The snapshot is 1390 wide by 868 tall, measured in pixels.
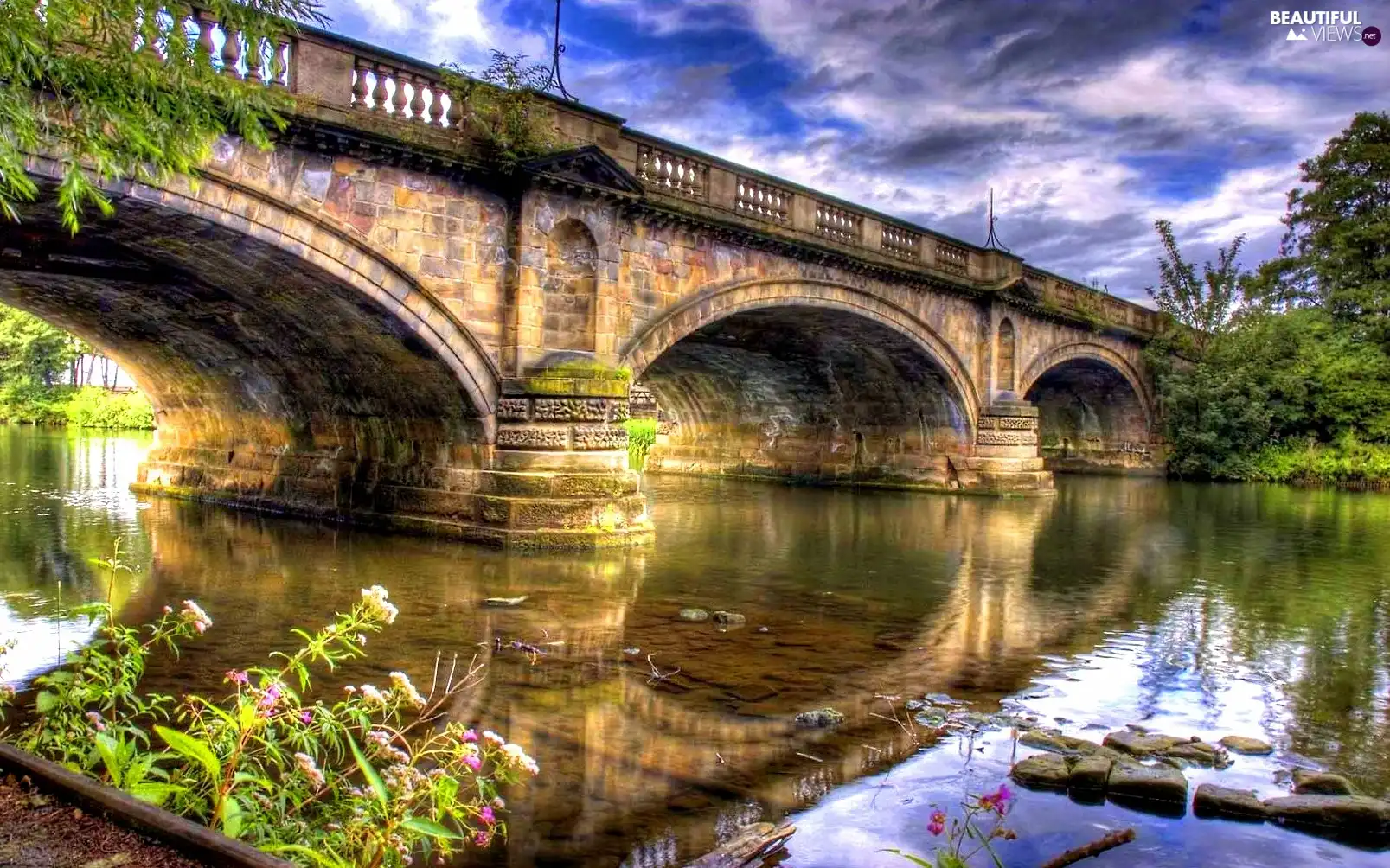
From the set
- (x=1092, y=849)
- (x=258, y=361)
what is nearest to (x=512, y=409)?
(x=258, y=361)

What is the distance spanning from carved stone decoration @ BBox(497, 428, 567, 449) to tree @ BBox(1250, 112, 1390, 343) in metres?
25.3

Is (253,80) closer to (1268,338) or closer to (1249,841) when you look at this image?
(1249,841)

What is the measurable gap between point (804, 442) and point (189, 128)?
18.9 m

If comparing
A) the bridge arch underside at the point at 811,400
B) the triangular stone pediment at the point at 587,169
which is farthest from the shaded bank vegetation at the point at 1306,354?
the triangular stone pediment at the point at 587,169

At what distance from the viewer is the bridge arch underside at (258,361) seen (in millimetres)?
9695

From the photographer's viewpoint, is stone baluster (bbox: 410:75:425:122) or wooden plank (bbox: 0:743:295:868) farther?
stone baluster (bbox: 410:75:425:122)

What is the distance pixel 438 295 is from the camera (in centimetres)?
1009

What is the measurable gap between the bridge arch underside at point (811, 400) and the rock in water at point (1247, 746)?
11.0 metres

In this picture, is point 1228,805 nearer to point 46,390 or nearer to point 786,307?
point 786,307

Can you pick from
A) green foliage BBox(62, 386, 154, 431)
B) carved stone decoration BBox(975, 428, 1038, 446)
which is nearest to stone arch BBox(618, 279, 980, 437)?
carved stone decoration BBox(975, 428, 1038, 446)

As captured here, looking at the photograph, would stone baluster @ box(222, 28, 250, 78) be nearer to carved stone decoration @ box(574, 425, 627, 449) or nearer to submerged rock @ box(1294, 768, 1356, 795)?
carved stone decoration @ box(574, 425, 627, 449)

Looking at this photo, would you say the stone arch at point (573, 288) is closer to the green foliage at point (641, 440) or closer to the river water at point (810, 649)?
the river water at point (810, 649)

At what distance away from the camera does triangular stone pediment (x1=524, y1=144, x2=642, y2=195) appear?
1030cm

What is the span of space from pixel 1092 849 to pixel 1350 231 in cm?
3040
